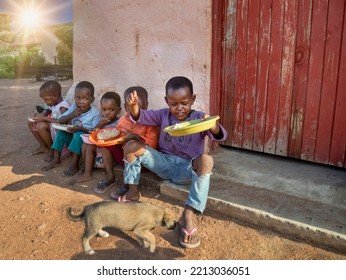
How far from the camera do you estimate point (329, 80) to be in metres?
3.17

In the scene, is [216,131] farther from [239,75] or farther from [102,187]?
[102,187]

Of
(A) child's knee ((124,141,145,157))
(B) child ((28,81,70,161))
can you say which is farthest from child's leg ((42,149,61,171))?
(A) child's knee ((124,141,145,157))

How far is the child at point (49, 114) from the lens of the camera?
4.25 metres

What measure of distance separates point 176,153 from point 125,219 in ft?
2.89

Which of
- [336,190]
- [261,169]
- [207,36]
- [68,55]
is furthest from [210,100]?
[68,55]

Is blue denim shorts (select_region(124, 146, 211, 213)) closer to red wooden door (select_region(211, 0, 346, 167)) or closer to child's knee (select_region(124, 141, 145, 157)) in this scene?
child's knee (select_region(124, 141, 145, 157))

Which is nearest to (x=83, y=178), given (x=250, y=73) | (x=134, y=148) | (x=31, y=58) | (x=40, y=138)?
(x=134, y=148)

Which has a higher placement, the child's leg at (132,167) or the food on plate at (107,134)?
the food on plate at (107,134)

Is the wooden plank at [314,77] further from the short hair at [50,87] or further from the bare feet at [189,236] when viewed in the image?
the short hair at [50,87]

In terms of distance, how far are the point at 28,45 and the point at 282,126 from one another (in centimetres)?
2483

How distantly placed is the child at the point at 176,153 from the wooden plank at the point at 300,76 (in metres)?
1.08

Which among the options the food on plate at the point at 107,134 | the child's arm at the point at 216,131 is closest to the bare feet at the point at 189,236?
the child's arm at the point at 216,131

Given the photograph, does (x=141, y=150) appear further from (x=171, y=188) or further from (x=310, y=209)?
(x=310, y=209)

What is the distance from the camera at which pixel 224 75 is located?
374cm
